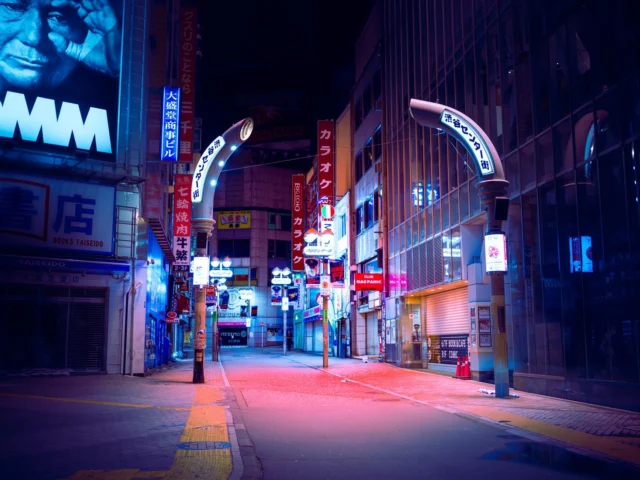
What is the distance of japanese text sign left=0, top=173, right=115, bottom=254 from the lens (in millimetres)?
21500

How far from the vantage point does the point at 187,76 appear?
29.7 meters

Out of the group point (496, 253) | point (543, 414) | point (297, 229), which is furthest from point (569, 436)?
point (297, 229)

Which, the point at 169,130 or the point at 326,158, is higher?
the point at 326,158

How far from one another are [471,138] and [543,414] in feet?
23.0

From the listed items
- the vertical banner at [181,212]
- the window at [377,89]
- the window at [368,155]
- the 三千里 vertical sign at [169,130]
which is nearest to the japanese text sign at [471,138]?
the 三千里 vertical sign at [169,130]

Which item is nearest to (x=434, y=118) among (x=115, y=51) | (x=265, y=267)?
(x=115, y=51)

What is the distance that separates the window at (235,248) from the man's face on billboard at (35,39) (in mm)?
56837

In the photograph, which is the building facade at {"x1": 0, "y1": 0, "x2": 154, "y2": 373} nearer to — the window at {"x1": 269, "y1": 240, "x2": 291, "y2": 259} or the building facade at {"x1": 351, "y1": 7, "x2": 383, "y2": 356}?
the building facade at {"x1": 351, "y1": 7, "x2": 383, "y2": 356}

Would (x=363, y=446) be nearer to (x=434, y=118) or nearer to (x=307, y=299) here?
(x=434, y=118)

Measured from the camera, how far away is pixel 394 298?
32.0 metres

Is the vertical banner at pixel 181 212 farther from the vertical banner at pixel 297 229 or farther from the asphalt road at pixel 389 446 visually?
the vertical banner at pixel 297 229

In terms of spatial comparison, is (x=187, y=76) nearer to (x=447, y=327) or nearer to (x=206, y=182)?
(x=206, y=182)

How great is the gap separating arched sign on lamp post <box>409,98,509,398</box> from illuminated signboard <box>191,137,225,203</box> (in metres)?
6.63

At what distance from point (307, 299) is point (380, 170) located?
31.0 m
